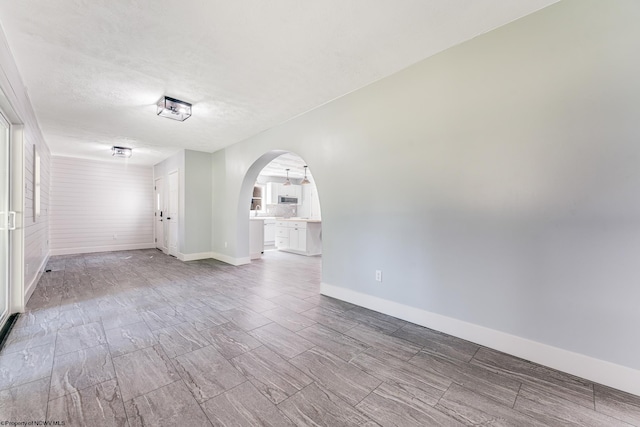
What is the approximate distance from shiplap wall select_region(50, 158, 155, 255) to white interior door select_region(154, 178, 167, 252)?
1.06 feet

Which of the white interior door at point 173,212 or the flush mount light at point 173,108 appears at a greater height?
the flush mount light at point 173,108

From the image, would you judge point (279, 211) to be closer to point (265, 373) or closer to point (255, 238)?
point (255, 238)

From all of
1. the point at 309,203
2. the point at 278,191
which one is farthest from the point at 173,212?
the point at 309,203

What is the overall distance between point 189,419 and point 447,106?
9.77 ft

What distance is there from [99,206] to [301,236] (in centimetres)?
560

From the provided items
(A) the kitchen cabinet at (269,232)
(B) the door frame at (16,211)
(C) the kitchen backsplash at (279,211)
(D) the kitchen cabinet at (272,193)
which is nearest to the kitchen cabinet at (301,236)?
(A) the kitchen cabinet at (269,232)


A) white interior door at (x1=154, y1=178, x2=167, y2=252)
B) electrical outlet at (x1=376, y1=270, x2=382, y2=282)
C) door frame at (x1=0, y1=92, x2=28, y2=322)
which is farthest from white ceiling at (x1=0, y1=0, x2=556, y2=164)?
white interior door at (x1=154, y1=178, x2=167, y2=252)

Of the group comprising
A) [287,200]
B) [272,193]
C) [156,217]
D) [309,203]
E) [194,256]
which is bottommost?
[194,256]

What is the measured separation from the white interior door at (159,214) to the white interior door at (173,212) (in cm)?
55

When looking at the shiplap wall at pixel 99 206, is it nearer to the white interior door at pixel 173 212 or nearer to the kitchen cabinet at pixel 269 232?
the white interior door at pixel 173 212

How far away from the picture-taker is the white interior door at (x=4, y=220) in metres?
2.61

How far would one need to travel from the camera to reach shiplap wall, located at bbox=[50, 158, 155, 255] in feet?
21.5

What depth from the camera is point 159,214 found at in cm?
748

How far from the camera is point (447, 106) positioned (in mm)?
2361
